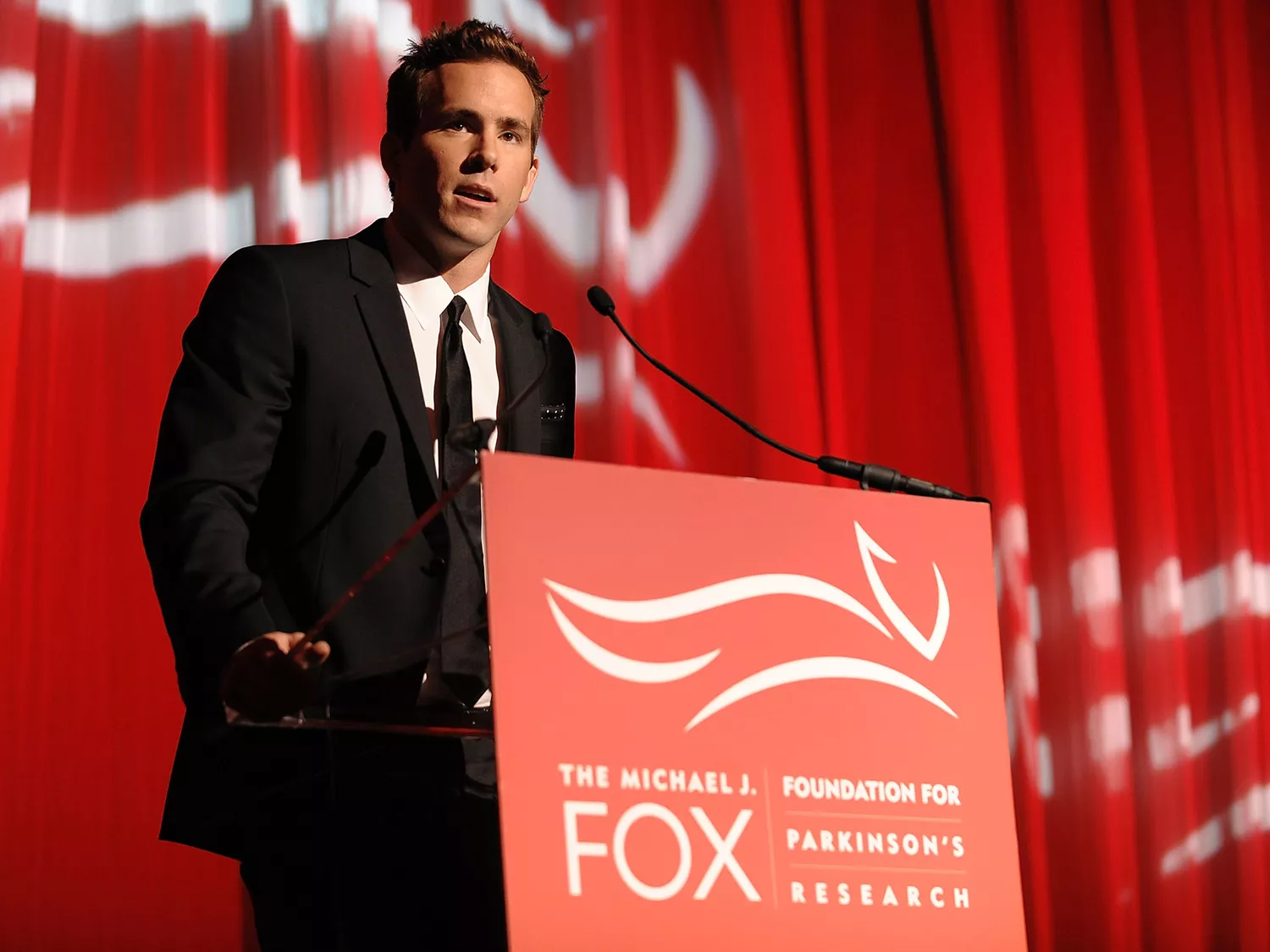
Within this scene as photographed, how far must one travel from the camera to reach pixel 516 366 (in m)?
1.85

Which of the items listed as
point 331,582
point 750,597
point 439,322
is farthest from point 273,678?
point 439,322

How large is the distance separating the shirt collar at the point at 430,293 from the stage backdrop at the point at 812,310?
3.66ft

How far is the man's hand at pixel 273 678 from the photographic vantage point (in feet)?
3.99

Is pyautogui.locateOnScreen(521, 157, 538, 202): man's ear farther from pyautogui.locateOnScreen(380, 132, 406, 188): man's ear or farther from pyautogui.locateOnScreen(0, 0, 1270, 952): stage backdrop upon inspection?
pyautogui.locateOnScreen(0, 0, 1270, 952): stage backdrop

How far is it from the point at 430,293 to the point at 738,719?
2.59ft

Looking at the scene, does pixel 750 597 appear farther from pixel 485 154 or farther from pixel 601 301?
pixel 485 154

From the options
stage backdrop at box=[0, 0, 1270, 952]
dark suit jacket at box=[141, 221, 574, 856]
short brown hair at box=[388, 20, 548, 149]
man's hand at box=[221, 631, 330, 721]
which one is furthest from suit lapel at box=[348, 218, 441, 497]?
stage backdrop at box=[0, 0, 1270, 952]

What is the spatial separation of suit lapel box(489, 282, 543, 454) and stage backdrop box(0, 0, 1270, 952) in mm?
1117

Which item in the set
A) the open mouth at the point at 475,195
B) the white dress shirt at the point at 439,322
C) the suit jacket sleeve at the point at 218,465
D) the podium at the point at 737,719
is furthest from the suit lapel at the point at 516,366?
the podium at the point at 737,719

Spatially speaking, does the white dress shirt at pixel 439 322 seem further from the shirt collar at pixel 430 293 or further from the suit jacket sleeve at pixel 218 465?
the suit jacket sleeve at pixel 218 465

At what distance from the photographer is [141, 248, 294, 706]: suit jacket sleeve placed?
1397mm

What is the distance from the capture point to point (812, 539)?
4.56 ft

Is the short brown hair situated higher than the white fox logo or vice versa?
the short brown hair

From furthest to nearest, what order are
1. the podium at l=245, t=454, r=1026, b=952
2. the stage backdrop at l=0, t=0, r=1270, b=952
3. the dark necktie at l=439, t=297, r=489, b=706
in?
the stage backdrop at l=0, t=0, r=1270, b=952 → the dark necktie at l=439, t=297, r=489, b=706 → the podium at l=245, t=454, r=1026, b=952
